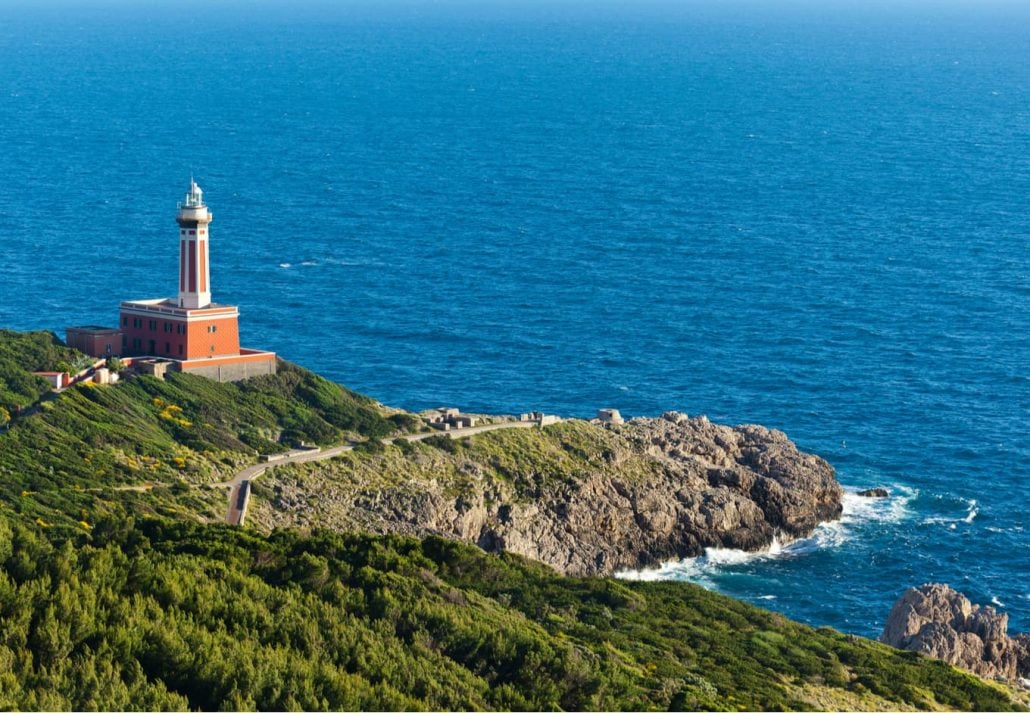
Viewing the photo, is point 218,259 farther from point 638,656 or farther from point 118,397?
point 638,656

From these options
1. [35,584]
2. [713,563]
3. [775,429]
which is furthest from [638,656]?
[775,429]

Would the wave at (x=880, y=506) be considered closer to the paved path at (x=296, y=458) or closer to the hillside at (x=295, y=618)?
the paved path at (x=296, y=458)

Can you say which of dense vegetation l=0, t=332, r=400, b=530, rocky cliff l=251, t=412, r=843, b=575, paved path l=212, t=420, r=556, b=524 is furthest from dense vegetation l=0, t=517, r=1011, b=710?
paved path l=212, t=420, r=556, b=524

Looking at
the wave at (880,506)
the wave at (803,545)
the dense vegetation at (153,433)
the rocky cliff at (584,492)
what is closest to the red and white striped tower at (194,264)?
the dense vegetation at (153,433)

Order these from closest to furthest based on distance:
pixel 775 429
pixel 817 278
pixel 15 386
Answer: pixel 15 386 < pixel 775 429 < pixel 817 278

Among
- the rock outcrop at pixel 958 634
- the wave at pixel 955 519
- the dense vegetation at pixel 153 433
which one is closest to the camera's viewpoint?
the rock outcrop at pixel 958 634

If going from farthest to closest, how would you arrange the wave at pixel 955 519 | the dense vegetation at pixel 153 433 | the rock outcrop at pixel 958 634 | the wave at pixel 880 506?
the wave at pixel 880 506
the wave at pixel 955 519
the dense vegetation at pixel 153 433
the rock outcrop at pixel 958 634

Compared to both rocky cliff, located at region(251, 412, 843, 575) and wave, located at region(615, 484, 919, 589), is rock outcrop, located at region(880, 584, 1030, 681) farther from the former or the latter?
rocky cliff, located at region(251, 412, 843, 575)
